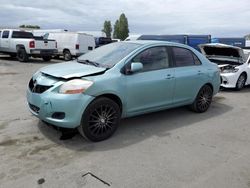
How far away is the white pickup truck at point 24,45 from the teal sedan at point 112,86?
40.9 feet

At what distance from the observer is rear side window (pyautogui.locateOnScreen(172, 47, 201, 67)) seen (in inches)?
232

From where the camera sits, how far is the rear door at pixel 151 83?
4.99 metres

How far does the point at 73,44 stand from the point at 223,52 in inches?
457

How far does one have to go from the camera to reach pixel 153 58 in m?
5.44

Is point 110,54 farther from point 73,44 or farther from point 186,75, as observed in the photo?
point 73,44

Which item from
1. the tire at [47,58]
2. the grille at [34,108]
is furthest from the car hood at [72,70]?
the tire at [47,58]

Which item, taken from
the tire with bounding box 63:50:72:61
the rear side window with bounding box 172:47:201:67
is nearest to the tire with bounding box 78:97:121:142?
the rear side window with bounding box 172:47:201:67

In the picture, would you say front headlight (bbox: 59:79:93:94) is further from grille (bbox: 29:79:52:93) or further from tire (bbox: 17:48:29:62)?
tire (bbox: 17:48:29:62)

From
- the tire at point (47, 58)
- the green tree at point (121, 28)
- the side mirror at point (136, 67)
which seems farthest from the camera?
the green tree at point (121, 28)

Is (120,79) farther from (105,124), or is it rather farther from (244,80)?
(244,80)

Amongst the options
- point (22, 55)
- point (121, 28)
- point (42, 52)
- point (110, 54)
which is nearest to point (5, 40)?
point (22, 55)

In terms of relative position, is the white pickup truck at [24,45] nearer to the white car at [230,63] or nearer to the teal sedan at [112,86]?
the white car at [230,63]

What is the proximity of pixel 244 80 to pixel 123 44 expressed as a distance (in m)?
6.15

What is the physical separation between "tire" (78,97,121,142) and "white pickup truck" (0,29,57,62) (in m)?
13.7
